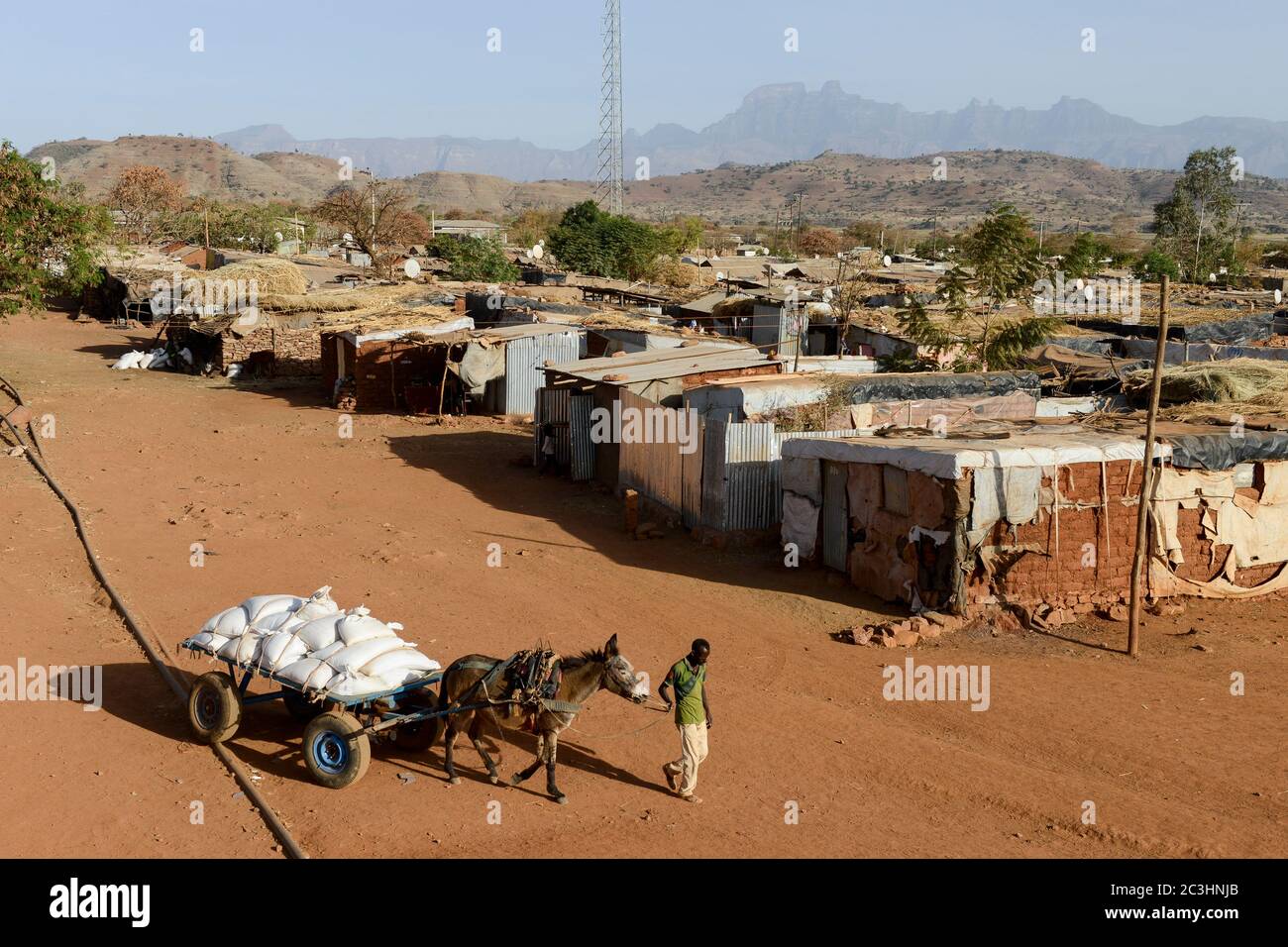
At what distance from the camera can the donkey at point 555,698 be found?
349 inches

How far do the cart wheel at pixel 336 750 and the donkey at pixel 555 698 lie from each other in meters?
0.69

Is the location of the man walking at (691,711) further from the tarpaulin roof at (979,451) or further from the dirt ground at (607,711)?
the tarpaulin roof at (979,451)

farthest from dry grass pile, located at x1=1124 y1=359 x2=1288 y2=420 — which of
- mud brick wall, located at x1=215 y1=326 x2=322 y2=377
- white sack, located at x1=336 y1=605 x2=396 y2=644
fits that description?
mud brick wall, located at x1=215 y1=326 x2=322 y2=377

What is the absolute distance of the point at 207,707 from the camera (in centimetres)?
1000

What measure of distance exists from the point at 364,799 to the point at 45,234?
2429 centimetres

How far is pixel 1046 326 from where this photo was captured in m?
21.8

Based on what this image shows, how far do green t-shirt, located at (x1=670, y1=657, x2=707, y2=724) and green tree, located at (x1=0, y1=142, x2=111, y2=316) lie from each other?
979 inches

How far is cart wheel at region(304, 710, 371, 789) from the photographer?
29.8 ft

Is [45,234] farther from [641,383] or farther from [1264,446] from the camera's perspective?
[1264,446]

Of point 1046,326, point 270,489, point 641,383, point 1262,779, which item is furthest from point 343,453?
point 1262,779
